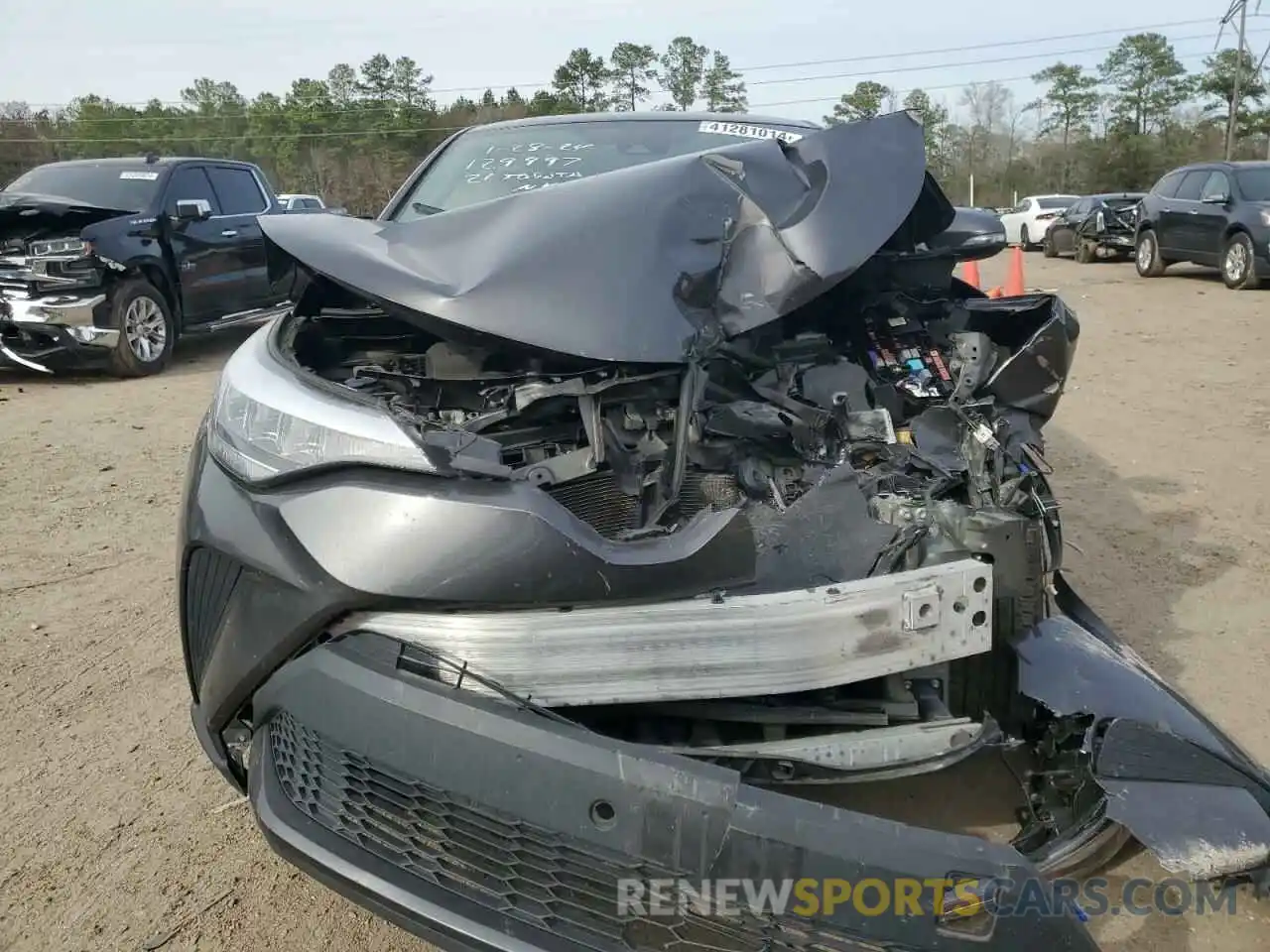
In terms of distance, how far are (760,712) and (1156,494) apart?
3.83 meters

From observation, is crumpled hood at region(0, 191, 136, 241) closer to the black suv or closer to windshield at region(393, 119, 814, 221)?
windshield at region(393, 119, 814, 221)

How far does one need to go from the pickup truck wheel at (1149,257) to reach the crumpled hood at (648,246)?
1340cm

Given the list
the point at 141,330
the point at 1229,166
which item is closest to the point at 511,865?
the point at 141,330

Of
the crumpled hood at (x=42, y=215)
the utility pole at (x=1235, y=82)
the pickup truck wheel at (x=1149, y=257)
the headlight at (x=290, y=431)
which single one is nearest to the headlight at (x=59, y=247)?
the crumpled hood at (x=42, y=215)

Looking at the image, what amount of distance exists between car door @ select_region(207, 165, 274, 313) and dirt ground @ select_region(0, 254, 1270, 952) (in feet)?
6.48

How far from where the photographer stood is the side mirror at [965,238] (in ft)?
9.57

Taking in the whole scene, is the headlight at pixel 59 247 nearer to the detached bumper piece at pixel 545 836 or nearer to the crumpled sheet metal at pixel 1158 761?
the detached bumper piece at pixel 545 836

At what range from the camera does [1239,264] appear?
1207cm

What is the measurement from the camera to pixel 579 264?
2.05 meters

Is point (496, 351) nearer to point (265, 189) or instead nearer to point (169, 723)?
point (169, 723)

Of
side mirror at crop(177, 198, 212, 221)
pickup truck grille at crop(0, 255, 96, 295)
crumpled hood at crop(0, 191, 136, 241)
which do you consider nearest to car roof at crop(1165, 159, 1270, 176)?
side mirror at crop(177, 198, 212, 221)

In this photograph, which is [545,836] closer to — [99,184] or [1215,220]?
[99,184]

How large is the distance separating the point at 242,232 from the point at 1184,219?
12.1m

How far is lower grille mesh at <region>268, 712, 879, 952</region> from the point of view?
1372mm
